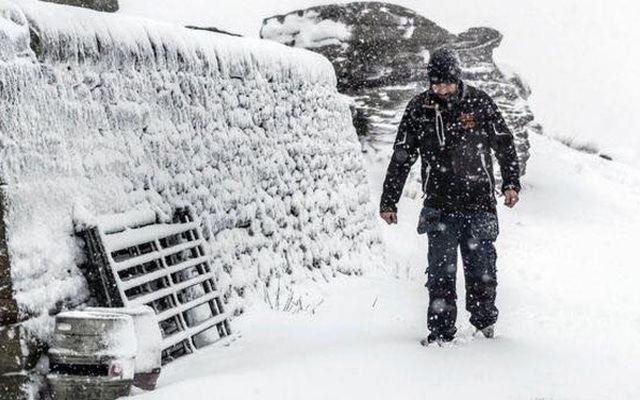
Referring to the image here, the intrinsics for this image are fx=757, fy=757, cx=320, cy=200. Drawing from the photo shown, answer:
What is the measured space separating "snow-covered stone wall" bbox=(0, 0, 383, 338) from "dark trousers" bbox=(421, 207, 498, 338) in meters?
1.68

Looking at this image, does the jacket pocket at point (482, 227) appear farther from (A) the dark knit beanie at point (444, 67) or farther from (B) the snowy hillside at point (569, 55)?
(B) the snowy hillside at point (569, 55)

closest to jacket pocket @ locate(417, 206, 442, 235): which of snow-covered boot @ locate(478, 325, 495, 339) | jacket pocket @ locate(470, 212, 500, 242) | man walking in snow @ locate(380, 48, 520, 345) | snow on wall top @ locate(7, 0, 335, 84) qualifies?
man walking in snow @ locate(380, 48, 520, 345)

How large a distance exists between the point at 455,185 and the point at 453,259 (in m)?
0.49

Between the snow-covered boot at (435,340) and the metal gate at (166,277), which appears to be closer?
the metal gate at (166,277)

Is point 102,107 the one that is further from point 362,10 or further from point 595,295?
point 362,10

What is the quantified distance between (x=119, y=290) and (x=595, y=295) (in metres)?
4.95

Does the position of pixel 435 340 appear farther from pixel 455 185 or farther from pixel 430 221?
pixel 455 185

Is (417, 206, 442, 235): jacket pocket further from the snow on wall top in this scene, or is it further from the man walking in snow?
the snow on wall top

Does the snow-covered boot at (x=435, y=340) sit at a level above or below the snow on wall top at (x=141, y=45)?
below

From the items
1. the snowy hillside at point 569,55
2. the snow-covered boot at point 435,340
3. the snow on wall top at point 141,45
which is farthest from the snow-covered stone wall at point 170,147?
the snowy hillside at point 569,55

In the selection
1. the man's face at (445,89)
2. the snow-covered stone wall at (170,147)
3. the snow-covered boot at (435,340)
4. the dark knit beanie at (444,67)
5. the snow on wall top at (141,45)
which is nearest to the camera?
the snow-covered stone wall at (170,147)

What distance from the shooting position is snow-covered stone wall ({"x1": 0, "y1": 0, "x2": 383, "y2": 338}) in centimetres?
395

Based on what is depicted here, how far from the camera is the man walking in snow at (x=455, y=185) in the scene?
4914 mm

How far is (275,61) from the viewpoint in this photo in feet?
23.4
